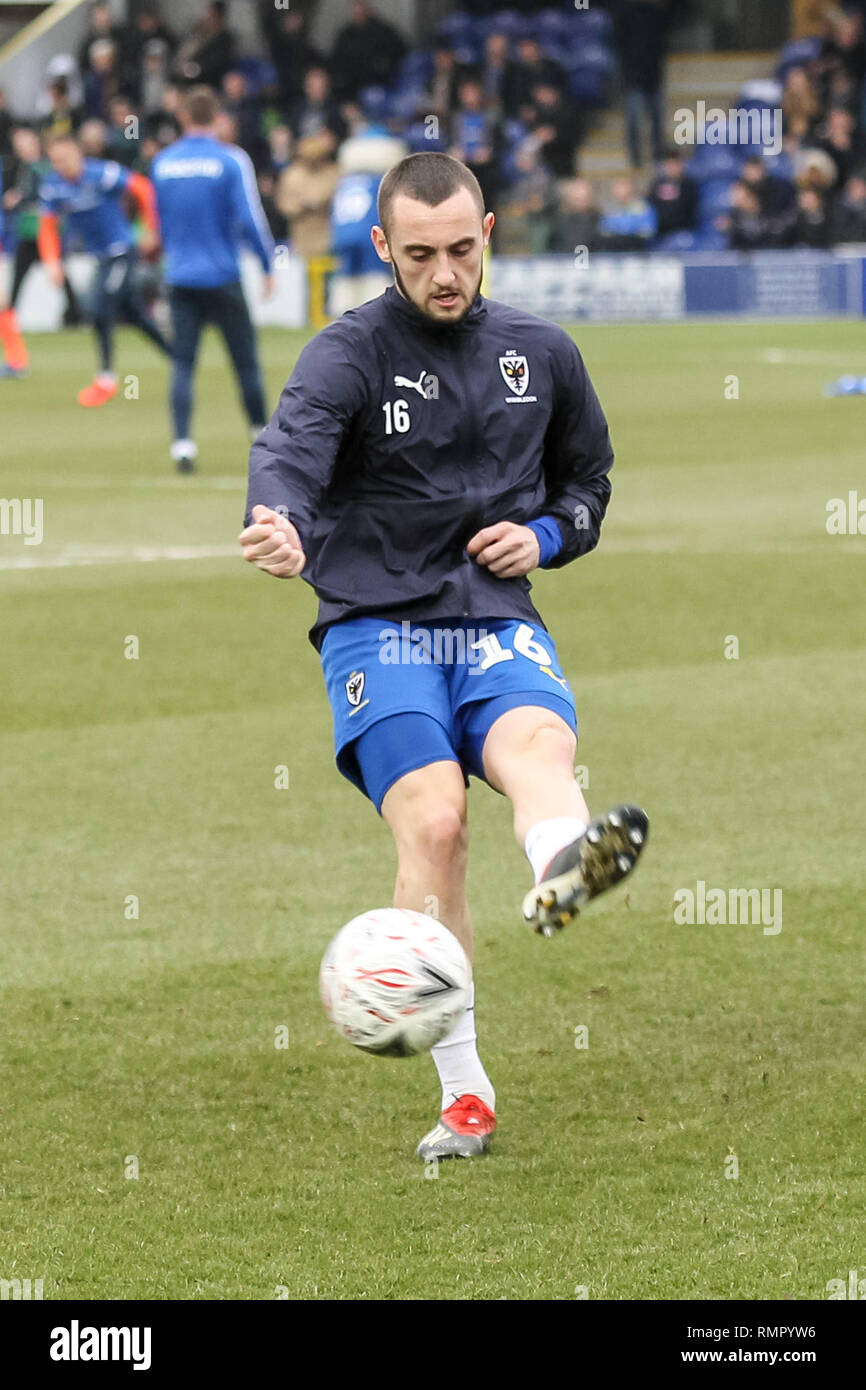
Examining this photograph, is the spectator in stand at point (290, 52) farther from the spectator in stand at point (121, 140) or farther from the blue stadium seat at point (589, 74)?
the blue stadium seat at point (589, 74)

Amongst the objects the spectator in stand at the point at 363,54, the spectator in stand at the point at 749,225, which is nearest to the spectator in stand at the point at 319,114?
the spectator in stand at the point at 363,54

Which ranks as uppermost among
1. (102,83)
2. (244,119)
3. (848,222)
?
(102,83)

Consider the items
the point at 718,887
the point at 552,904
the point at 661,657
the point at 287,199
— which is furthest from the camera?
the point at 287,199

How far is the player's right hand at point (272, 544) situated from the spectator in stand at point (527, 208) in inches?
1123

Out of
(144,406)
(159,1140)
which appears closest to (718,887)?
(159,1140)

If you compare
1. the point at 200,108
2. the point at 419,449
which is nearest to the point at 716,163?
the point at 200,108

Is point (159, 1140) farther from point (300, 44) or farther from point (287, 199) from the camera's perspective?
point (300, 44)

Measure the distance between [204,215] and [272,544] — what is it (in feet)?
42.1

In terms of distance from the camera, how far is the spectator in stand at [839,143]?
32.7 meters

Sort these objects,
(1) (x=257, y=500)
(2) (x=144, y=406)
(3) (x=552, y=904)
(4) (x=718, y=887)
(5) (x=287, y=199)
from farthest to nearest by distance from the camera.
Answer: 1. (5) (x=287, y=199)
2. (2) (x=144, y=406)
3. (4) (x=718, y=887)
4. (1) (x=257, y=500)
5. (3) (x=552, y=904)

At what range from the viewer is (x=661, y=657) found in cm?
1040

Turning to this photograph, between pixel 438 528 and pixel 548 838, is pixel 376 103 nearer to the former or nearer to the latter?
pixel 438 528

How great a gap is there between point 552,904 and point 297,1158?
1.02 metres

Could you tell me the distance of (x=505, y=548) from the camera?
4.79 m
